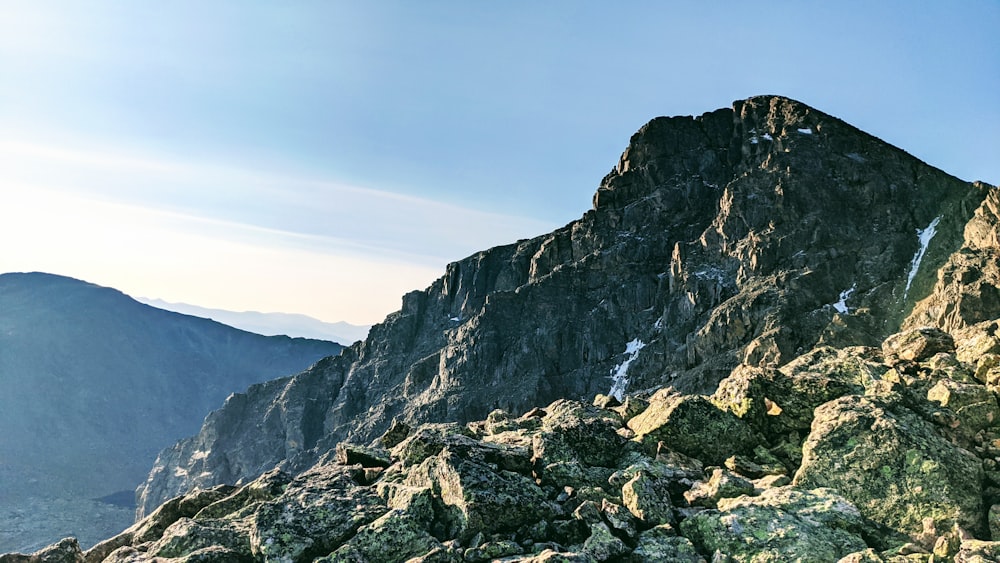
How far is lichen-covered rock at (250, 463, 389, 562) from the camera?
1407 centimetres

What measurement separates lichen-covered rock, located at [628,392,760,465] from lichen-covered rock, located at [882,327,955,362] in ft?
Answer: 24.9

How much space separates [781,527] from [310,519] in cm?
1094

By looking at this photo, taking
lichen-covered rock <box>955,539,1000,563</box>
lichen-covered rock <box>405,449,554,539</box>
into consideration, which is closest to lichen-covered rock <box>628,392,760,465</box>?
lichen-covered rock <box>405,449,554,539</box>

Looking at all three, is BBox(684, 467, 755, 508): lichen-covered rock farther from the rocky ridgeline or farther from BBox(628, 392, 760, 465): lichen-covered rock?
BBox(628, 392, 760, 465): lichen-covered rock

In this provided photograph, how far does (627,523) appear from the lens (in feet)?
45.5

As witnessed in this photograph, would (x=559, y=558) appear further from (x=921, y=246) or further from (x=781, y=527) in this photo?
(x=921, y=246)

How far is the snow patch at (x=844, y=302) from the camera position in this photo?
537 ft

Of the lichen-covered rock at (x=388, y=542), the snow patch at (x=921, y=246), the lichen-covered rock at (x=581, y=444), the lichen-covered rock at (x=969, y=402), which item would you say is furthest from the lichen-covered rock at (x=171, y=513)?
the snow patch at (x=921, y=246)

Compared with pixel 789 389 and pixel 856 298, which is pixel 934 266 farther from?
pixel 789 389

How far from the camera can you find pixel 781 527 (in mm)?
13141

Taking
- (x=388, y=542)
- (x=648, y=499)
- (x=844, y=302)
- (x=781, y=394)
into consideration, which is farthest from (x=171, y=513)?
(x=844, y=302)

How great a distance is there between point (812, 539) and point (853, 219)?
208 m

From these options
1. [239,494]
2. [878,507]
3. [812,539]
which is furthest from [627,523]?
[239,494]

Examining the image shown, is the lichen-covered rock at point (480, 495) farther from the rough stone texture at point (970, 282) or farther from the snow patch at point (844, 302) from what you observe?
the snow patch at point (844, 302)
